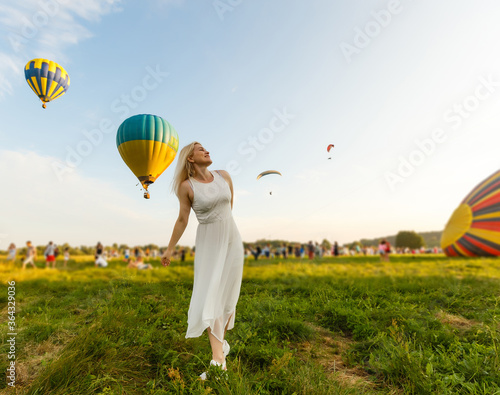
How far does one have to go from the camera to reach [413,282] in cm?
708

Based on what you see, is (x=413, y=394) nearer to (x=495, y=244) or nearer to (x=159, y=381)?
(x=159, y=381)

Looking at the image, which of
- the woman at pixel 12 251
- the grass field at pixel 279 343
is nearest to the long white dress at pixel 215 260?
the grass field at pixel 279 343

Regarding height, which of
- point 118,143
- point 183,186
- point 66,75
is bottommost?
point 183,186

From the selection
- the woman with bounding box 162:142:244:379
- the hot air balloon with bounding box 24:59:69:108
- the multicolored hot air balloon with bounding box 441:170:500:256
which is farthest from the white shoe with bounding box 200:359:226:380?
the hot air balloon with bounding box 24:59:69:108

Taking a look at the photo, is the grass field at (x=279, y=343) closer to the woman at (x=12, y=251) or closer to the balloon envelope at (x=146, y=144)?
the balloon envelope at (x=146, y=144)

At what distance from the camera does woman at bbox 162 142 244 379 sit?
127 inches

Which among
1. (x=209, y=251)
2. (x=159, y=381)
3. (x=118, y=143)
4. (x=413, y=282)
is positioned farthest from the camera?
(x=118, y=143)

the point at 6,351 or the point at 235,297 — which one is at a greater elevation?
the point at 235,297

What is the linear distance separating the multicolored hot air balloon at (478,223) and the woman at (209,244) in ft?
66.8

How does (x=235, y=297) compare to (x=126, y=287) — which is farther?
(x=126, y=287)

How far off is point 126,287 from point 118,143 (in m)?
8.90

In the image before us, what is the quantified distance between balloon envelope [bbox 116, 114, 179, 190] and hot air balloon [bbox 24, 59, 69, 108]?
29.9ft

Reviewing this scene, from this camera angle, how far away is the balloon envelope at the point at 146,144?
13.1m

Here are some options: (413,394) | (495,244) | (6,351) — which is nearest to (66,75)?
(6,351)
